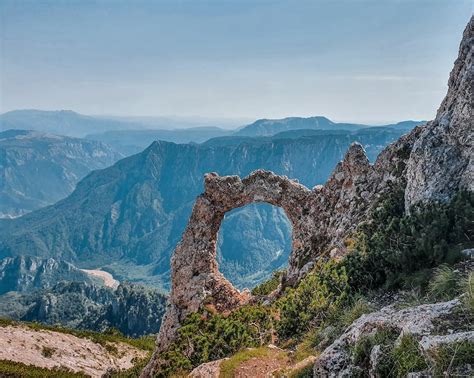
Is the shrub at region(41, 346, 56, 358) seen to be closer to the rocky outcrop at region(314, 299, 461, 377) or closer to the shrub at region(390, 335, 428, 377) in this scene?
the rocky outcrop at region(314, 299, 461, 377)

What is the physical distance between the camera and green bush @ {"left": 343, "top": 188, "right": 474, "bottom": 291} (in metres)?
15.8

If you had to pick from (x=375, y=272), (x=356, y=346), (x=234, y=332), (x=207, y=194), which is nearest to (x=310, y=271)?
(x=234, y=332)

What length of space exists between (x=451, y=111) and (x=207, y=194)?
19.0 metres

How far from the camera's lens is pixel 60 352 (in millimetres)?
46281

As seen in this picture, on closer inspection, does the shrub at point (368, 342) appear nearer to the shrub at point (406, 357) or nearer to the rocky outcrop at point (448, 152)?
the shrub at point (406, 357)

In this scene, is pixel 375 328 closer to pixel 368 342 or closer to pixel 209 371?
pixel 368 342

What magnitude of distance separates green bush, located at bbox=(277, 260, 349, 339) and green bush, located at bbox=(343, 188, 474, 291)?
0.72m

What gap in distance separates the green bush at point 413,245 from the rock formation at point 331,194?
1.71m

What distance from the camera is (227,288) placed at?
31500 mm

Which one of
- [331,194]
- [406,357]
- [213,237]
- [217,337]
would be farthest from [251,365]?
[331,194]

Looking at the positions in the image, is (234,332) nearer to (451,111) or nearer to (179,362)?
(179,362)

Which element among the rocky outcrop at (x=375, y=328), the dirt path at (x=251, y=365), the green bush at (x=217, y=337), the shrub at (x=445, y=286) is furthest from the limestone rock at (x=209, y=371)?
the shrub at (x=445, y=286)

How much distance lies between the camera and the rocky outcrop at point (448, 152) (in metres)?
18.8

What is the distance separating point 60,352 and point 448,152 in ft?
142
